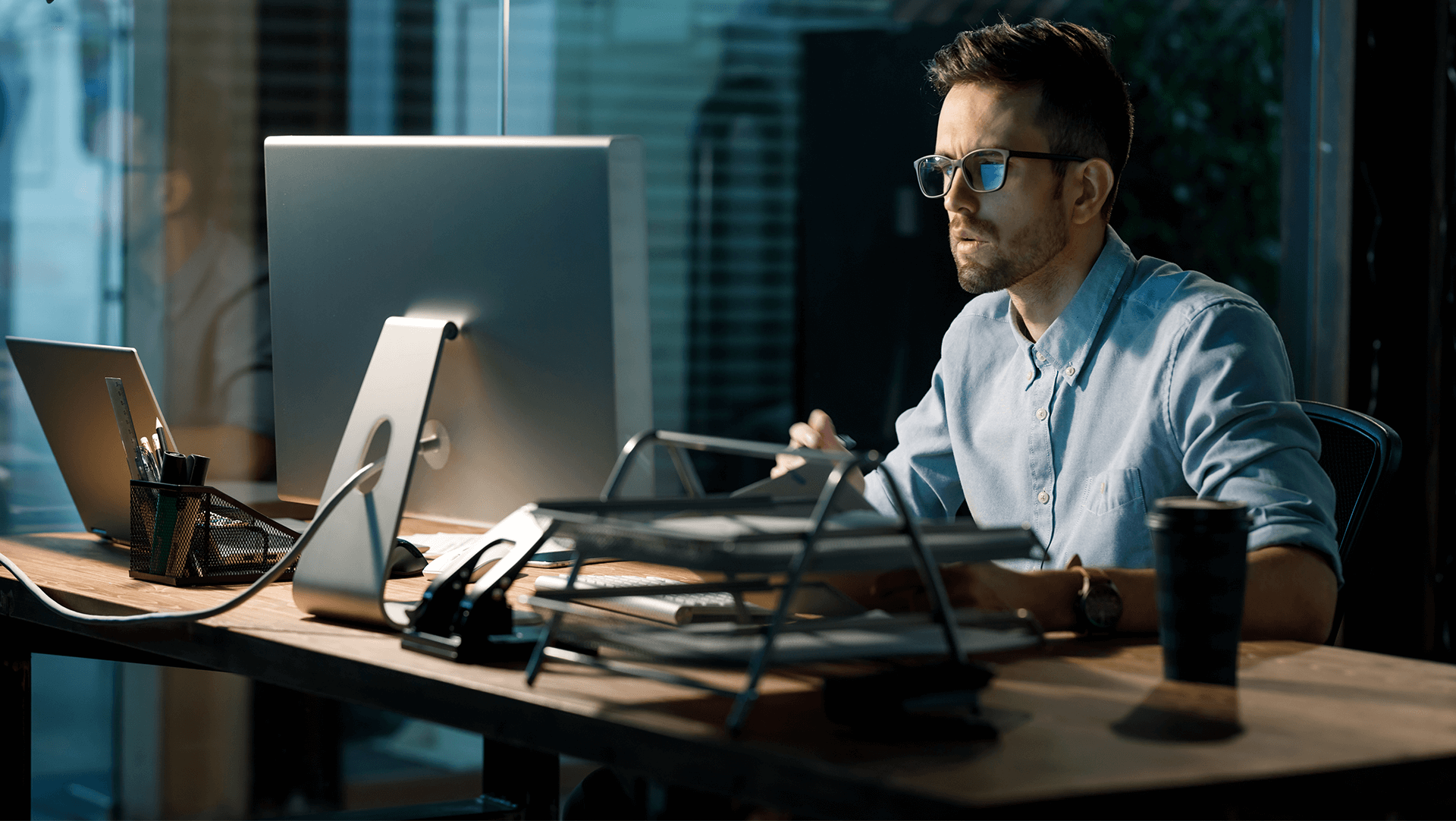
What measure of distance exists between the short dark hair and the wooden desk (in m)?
0.79

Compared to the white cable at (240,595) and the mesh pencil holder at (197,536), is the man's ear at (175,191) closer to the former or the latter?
the mesh pencil holder at (197,536)

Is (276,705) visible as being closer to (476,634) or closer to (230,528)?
(230,528)

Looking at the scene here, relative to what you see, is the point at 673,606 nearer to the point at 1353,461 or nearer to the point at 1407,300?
the point at 1353,461

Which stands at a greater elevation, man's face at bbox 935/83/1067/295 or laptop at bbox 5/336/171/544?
man's face at bbox 935/83/1067/295

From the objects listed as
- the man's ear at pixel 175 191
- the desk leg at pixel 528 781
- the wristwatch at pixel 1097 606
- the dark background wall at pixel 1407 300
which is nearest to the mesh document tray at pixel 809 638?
the wristwatch at pixel 1097 606

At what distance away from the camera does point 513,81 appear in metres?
3.12

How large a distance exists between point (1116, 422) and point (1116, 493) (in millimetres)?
86

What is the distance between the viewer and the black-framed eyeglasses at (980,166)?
67.7 inches

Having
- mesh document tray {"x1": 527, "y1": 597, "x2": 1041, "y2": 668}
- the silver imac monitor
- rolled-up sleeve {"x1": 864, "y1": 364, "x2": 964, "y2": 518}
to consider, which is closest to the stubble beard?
rolled-up sleeve {"x1": 864, "y1": 364, "x2": 964, "y2": 518}

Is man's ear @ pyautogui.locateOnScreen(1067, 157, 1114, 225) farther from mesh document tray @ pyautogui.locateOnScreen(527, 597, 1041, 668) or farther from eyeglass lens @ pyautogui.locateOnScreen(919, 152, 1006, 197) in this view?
mesh document tray @ pyautogui.locateOnScreen(527, 597, 1041, 668)

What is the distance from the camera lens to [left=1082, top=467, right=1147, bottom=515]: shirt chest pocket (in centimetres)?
164

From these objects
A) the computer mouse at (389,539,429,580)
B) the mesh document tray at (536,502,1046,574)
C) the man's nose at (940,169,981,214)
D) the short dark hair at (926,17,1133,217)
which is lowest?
the computer mouse at (389,539,429,580)

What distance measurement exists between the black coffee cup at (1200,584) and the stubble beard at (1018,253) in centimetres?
79

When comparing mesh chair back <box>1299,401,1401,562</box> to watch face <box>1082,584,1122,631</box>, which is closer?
watch face <box>1082,584,1122,631</box>
